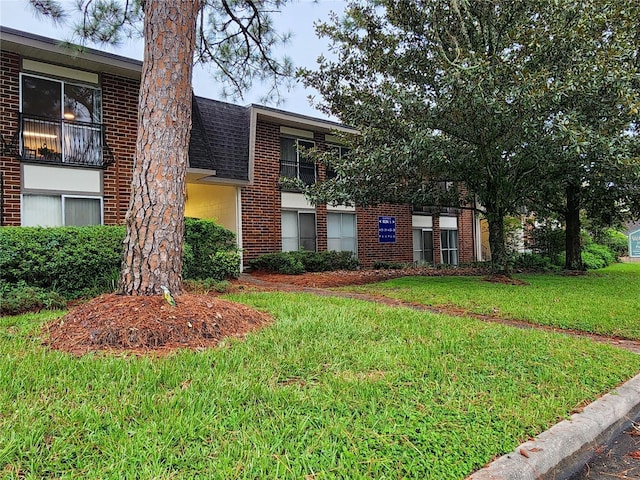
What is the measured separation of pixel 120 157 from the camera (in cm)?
1012

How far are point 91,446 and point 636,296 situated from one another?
9.15 m

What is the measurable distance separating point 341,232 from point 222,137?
18.3ft

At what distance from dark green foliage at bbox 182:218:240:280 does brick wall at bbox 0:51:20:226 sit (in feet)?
11.6

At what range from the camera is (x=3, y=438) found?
6.49 feet

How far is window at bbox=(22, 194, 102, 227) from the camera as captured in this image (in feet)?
29.6

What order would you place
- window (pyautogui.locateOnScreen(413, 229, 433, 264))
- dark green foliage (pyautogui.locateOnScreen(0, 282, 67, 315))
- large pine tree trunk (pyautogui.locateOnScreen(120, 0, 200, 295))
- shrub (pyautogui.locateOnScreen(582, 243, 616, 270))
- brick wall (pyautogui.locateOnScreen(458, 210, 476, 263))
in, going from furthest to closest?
brick wall (pyautogui.locateOnScreen(458, 210, 476, 263))
shrub (pyautogui.locateOnScreen(582, 243, 616, 270))
window (pyautogui.locateOnScreen(413, 229, 433, 264))
dark green foliage (pyautogui.locateOnScreen(0, 282, 67, 315))
large pine tree trunk (pyautogui.locateOnScreen(120, 0, 200, 295))

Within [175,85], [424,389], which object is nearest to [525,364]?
[424,389]

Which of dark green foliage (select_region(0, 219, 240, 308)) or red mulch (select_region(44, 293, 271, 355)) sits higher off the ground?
dark green foliage (select_region(0, 219, 240, 308))

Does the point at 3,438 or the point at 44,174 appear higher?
the point at 44,174

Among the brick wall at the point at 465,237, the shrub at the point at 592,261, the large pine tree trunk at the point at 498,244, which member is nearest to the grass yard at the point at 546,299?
the large pine tree trunk at the point at 498,244

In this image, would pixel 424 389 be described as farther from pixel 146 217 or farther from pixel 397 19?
pixel 397 19

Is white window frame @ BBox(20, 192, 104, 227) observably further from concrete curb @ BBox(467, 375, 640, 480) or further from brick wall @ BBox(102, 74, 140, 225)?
concrete curb @ BBox(467, 375, 640, 480)

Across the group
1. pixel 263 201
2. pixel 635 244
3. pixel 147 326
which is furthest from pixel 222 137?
pixel 635 244

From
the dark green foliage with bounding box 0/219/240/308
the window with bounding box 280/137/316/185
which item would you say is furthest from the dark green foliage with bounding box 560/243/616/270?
the dark green foliage with bounding box 0/219/240/308
